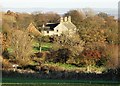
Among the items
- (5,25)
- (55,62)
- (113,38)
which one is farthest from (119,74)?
(5,25)

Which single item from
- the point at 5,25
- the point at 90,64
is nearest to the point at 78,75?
the point at 90,64

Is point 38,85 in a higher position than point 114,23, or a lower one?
lower

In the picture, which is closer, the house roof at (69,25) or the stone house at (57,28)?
the house roof at (69,25)

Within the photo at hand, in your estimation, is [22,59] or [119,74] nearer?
[119,74]

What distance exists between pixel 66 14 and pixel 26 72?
1110 inches

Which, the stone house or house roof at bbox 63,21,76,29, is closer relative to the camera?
house roof at bbox 63,21,76,29

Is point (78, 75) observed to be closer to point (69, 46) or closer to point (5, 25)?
point (69, 46)

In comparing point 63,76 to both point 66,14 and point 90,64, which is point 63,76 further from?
point 66,14

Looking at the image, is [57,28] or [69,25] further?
[57,28]

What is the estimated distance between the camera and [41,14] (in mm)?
49438

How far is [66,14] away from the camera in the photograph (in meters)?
50.3

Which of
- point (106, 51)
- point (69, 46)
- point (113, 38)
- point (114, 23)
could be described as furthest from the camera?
point (114, 23)

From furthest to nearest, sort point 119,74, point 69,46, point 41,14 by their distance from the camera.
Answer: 1. point 41,14
2. point 69,46
3. point 119,74

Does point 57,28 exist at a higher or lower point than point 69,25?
lower
